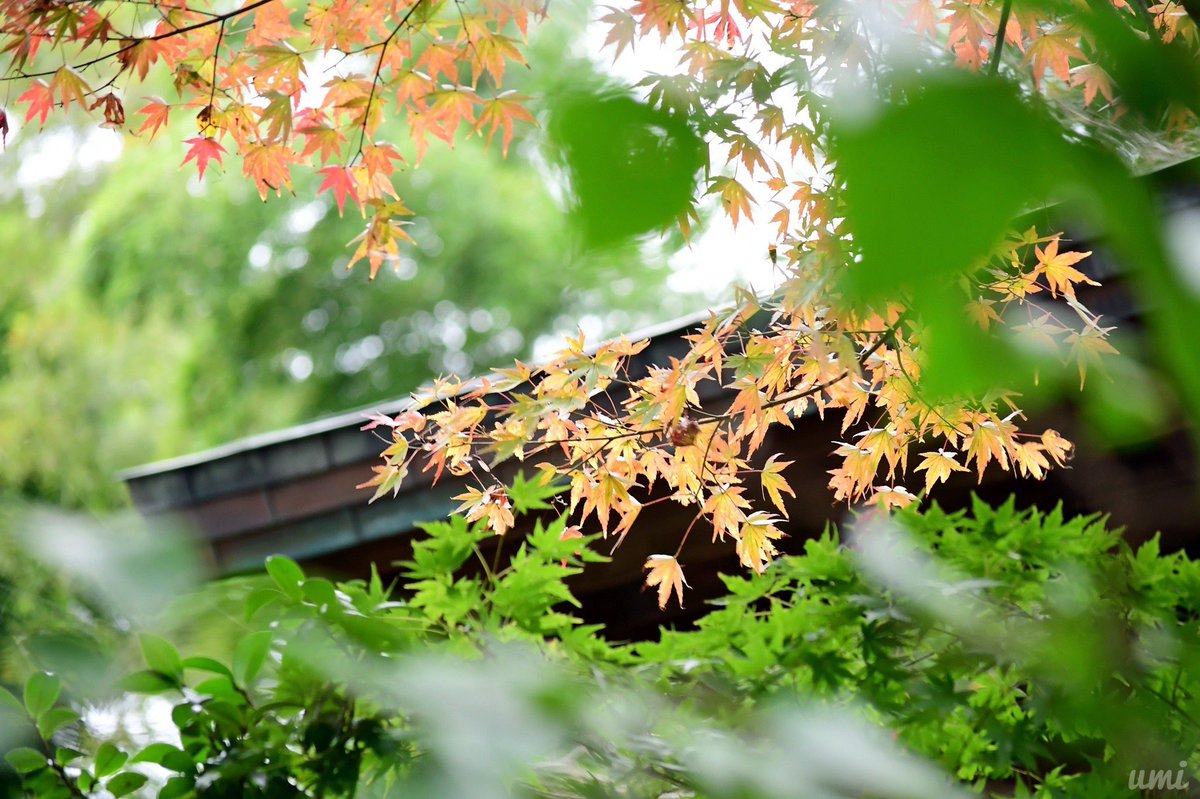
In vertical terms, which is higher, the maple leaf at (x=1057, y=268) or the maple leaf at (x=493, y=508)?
the maple leaf at (x=1057, y=268)

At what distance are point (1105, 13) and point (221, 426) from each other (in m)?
10.9

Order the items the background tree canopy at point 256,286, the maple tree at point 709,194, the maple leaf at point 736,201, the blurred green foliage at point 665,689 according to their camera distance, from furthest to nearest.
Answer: the background tree canopy at point 256,286
the maple leaf at point 736,201
the maple tree at point 709,194
the blurred green foliage at point 665,689

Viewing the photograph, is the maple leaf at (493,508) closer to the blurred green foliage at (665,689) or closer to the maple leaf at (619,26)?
the blurred green foliage at (665,689)

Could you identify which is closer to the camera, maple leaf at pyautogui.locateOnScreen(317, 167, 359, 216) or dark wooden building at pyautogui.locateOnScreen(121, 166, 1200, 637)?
maple leaf at pyautogui.locateOnScreen(317, 167, 359, 216)

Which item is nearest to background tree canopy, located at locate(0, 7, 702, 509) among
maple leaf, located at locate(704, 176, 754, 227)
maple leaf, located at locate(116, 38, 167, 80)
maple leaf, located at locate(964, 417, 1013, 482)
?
maple leaf, located at locate(116, 38, 167, 80)

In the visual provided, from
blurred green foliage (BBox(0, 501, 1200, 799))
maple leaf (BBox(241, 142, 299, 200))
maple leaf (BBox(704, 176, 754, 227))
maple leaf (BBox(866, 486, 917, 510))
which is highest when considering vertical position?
maple leaf (BBox(241, 142, 299, 200))

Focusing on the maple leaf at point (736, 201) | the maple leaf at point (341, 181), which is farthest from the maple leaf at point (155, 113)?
the maple leaf at point (736, 201)

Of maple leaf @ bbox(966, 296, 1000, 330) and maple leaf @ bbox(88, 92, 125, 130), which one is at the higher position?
maple leaf @ bbox(88, 92, 125, 130)

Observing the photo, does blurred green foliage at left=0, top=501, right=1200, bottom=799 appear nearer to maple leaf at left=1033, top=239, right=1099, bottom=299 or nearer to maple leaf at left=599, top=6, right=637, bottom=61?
maple leaf at left=1033, top=239, right=1099, bottom=299

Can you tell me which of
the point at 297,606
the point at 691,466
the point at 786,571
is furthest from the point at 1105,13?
the point at 786,571

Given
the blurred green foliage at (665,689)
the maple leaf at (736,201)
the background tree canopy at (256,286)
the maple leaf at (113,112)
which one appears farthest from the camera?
the background tree canopy at (256,286)

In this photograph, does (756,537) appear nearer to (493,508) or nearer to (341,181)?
(493,508)

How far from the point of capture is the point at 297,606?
0.45 m

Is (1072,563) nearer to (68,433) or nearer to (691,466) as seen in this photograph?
(691,466)
